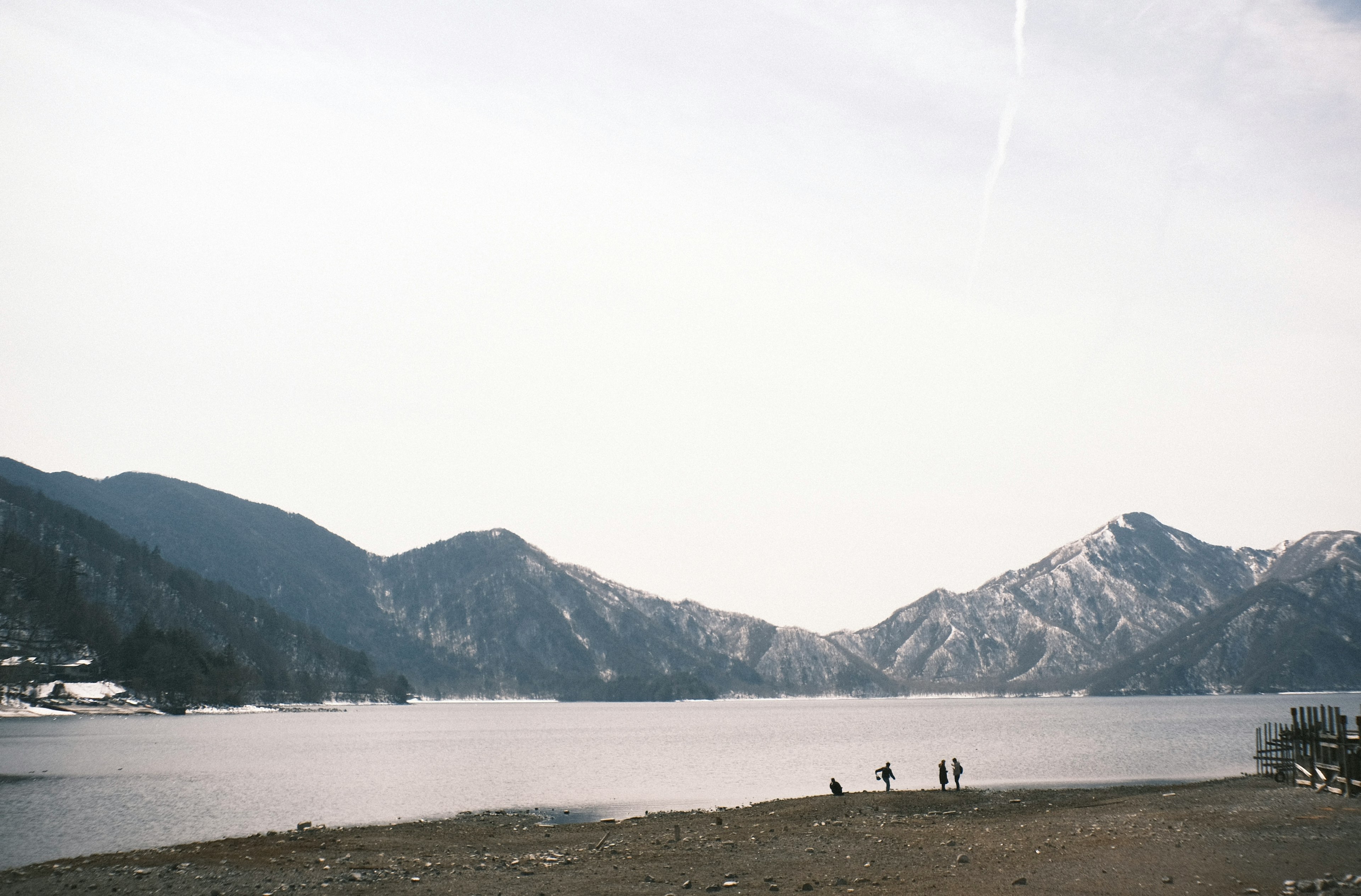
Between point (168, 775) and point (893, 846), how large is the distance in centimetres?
6876

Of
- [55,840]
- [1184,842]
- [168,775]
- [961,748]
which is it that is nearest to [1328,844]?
[1184,842]

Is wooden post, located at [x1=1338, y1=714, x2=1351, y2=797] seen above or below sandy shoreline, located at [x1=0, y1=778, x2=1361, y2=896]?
above

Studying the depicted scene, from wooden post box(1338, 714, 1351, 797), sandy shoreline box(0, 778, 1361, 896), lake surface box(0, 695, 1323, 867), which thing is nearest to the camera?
sandy shoreline box(0, 778, 1361, 896)

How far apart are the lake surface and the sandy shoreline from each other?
9.33 meters

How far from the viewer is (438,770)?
310ft

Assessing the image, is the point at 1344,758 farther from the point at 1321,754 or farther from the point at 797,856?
the point at 797,856

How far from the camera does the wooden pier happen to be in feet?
148

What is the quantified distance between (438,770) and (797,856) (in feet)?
219

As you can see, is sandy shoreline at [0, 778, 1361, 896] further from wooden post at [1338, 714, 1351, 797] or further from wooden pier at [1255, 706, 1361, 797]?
wooden pier at [1255, 706, 1361, 797]

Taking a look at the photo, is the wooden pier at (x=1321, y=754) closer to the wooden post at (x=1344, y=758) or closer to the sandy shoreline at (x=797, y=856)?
the wooden post at (x=1344, y=758)

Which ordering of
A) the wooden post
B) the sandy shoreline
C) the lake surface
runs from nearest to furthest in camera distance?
the sandy shoreline → the wooden post → the lake surface

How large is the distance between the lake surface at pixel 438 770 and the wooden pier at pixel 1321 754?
636 inches

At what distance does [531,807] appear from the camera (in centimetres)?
6359

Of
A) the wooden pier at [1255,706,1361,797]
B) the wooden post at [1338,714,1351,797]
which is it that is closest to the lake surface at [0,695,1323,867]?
the wooden pier at [1255,706,1361,797]
